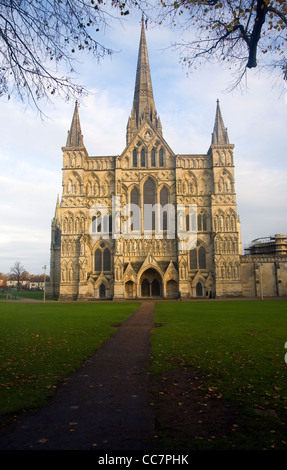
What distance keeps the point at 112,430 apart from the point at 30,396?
2498 millimetres

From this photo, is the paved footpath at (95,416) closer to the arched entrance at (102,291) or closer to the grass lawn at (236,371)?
the grass lawn at (236,371)

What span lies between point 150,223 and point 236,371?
4003 centimetres

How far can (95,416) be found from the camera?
634 centimetres

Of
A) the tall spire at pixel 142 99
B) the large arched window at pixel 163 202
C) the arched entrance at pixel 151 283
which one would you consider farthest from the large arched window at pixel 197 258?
the tall spire at pixel 142 99

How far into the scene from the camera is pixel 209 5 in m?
7.36

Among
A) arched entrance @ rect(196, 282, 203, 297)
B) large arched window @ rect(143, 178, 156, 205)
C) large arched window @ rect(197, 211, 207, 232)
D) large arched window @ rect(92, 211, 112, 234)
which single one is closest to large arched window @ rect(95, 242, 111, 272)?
large arched window @ rect(92, 211, 112, 234)

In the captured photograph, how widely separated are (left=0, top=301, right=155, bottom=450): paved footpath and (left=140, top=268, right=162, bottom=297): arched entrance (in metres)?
38.0

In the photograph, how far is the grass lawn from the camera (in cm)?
530

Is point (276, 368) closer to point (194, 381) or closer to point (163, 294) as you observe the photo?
point (194, 381)

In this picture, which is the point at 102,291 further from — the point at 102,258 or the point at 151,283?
the point at 151,283

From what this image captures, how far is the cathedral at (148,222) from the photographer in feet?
154

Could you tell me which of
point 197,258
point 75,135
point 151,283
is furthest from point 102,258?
point 75,135

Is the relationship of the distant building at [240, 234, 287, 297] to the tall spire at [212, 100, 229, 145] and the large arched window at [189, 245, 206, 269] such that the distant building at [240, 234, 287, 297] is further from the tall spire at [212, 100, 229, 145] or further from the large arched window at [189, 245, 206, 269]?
the tall spire at [212, 100, 229, 145]
